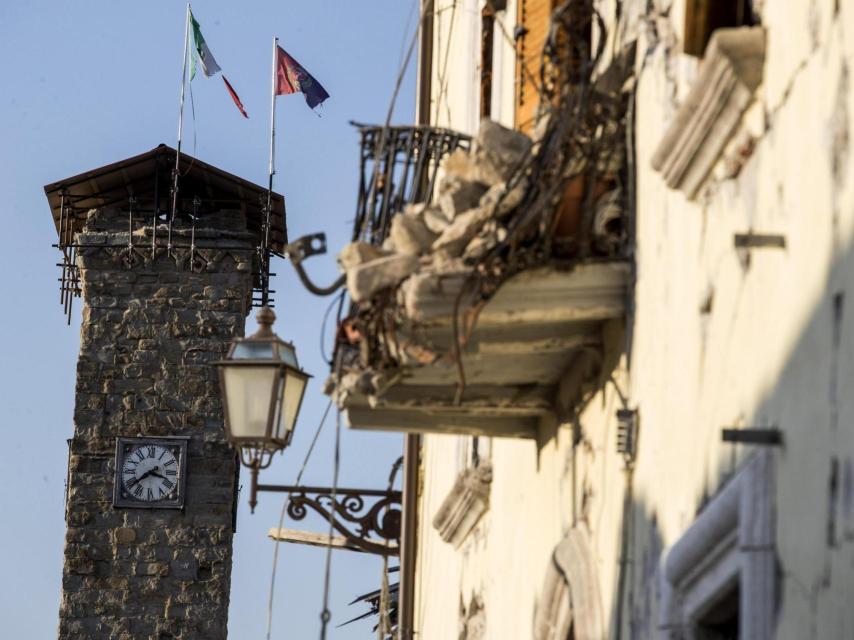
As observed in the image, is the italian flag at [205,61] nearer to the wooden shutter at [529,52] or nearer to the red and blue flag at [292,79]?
the red and blue flag at [292,79]

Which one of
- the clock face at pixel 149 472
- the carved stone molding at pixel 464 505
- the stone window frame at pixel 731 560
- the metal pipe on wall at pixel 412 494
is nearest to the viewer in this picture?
the stone window frame at pixel 731 560

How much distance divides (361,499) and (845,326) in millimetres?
7848

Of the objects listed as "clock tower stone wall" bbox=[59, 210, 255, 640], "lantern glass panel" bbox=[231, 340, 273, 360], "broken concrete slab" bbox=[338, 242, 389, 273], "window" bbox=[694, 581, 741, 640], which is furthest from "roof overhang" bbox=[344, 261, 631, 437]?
"clock tower stone wall" bbox=[59, 210, 255, 640]

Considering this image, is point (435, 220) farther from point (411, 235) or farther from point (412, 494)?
point (412, 494)

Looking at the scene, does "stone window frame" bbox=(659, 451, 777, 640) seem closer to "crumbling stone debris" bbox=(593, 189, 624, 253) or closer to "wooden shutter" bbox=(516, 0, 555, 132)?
"crumbling stone debris" bbox=(593, 189, 624, 253)

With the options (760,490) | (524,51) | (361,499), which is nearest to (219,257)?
(361,499)

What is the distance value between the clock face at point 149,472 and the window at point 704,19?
1606 centimetres

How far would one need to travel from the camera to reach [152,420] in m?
21.0

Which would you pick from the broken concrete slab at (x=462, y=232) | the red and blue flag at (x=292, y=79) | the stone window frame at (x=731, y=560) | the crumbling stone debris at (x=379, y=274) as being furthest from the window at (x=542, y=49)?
the red and blue flag at (x=292, y=79)

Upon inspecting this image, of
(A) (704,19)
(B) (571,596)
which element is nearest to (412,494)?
(B) (571,596)

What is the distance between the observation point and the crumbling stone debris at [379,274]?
596 cm

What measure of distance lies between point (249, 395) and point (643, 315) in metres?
2.17

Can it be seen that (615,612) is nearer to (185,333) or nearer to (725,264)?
(725,264)

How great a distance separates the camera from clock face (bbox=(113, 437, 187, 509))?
20781mm
